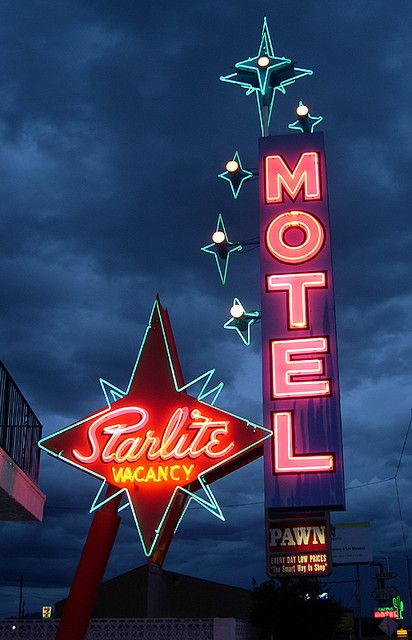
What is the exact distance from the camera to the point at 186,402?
68.9 feet

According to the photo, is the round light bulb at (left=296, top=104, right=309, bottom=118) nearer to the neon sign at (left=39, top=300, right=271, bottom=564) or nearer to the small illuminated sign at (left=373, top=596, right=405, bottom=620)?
the neon sign at (left=39, top=300, right=271, bottom=564)

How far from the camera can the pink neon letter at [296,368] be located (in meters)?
23.9

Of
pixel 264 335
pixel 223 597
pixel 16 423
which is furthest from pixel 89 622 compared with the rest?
pixel 223 597

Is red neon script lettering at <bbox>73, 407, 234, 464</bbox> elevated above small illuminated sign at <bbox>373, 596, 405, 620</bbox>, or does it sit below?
below

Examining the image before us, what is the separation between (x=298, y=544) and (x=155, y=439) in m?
5.14

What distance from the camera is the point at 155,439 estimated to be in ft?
68.4

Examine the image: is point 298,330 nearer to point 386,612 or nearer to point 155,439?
point 155,439

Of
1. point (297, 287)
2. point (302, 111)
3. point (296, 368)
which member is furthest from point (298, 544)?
point (302, 111)

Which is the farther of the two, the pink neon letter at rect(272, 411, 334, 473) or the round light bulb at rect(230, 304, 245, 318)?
the round light bulb at rect(230, 304, 245, 318)

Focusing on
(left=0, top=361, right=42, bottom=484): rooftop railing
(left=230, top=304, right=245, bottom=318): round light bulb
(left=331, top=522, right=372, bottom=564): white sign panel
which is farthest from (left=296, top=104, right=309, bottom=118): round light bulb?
(left=331, top=522, right=372, bottom=564): white sign panel

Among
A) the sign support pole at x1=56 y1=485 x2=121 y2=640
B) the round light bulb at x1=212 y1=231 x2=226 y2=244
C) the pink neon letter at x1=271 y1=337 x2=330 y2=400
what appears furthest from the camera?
the round light bulb at x1=212 y1=231 x2=226 y2=244

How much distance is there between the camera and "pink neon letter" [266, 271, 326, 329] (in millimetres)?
24797

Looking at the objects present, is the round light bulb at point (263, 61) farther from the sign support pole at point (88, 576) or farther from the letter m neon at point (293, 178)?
the sign support pole at point (88, 576)

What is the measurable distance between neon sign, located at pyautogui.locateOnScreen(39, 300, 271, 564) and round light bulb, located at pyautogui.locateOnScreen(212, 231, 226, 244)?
7179 millimetres
